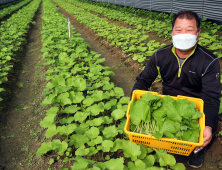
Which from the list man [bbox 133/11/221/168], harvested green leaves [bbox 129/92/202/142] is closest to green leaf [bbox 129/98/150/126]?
harvested green leaves [bbox 129/92/202/142]

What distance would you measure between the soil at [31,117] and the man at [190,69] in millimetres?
835

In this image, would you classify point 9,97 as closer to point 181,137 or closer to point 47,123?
point 47,123

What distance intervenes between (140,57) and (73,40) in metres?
2.64

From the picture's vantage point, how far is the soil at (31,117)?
7.48ft

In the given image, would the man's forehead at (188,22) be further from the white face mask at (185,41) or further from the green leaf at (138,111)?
the green leaf at (138,111)

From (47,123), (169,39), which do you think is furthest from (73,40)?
(47,123)

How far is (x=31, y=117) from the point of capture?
10.9ft

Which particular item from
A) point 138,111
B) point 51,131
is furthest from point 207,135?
point 51,131

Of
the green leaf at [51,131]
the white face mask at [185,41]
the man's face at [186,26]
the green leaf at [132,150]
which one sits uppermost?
the man's face at [186,26]

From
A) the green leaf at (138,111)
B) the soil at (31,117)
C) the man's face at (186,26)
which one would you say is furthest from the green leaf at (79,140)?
the man's face at (186,26)

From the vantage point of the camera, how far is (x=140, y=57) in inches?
191

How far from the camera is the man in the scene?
1.83 metres

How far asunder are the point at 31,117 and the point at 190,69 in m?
3.18

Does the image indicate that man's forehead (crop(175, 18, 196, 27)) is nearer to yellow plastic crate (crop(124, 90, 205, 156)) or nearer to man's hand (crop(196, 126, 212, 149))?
yellow plastic crate (crop(124, 90, 205, 156))
